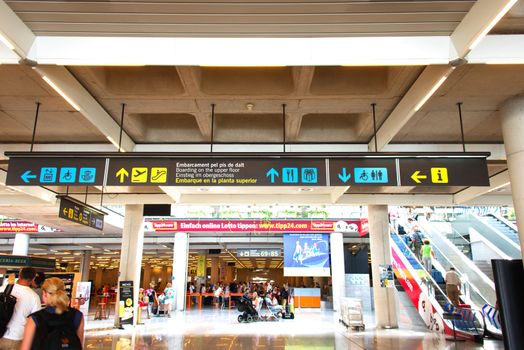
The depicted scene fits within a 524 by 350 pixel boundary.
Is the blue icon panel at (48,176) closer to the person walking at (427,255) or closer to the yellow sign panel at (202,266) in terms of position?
the person walking at (427,255)

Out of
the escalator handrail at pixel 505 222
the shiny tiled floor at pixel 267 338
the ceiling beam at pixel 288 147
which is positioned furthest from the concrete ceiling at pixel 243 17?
the escalator handrail at pixel 505 222

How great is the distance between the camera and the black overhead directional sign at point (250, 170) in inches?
222

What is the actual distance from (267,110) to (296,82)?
3.61 ft

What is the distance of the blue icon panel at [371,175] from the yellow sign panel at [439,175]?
65 centimetres

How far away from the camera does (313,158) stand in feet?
18.9

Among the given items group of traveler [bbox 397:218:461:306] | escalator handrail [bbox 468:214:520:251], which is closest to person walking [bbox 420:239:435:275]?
group of traveler [bbox 397:218:461:306]

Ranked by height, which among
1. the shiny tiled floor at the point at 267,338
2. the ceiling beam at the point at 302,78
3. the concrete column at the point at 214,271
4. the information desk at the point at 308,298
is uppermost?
the ceiling beam at the point at 302,78

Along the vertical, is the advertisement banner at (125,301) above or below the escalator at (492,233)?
below

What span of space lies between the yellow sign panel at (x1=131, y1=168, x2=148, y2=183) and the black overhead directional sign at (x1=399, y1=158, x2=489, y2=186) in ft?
11.8

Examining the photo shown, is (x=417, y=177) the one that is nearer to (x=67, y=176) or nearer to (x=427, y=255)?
(x=67, y=176)

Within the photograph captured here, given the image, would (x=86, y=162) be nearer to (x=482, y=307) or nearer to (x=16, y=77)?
(x=16, y=77)

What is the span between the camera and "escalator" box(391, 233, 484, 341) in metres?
10.3

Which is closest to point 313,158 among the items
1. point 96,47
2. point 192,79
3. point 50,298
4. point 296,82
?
point 296,82

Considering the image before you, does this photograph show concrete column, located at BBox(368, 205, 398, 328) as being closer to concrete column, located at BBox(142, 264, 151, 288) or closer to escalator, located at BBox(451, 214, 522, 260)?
escalator, located at BBox(451, 214, 522, 260)
